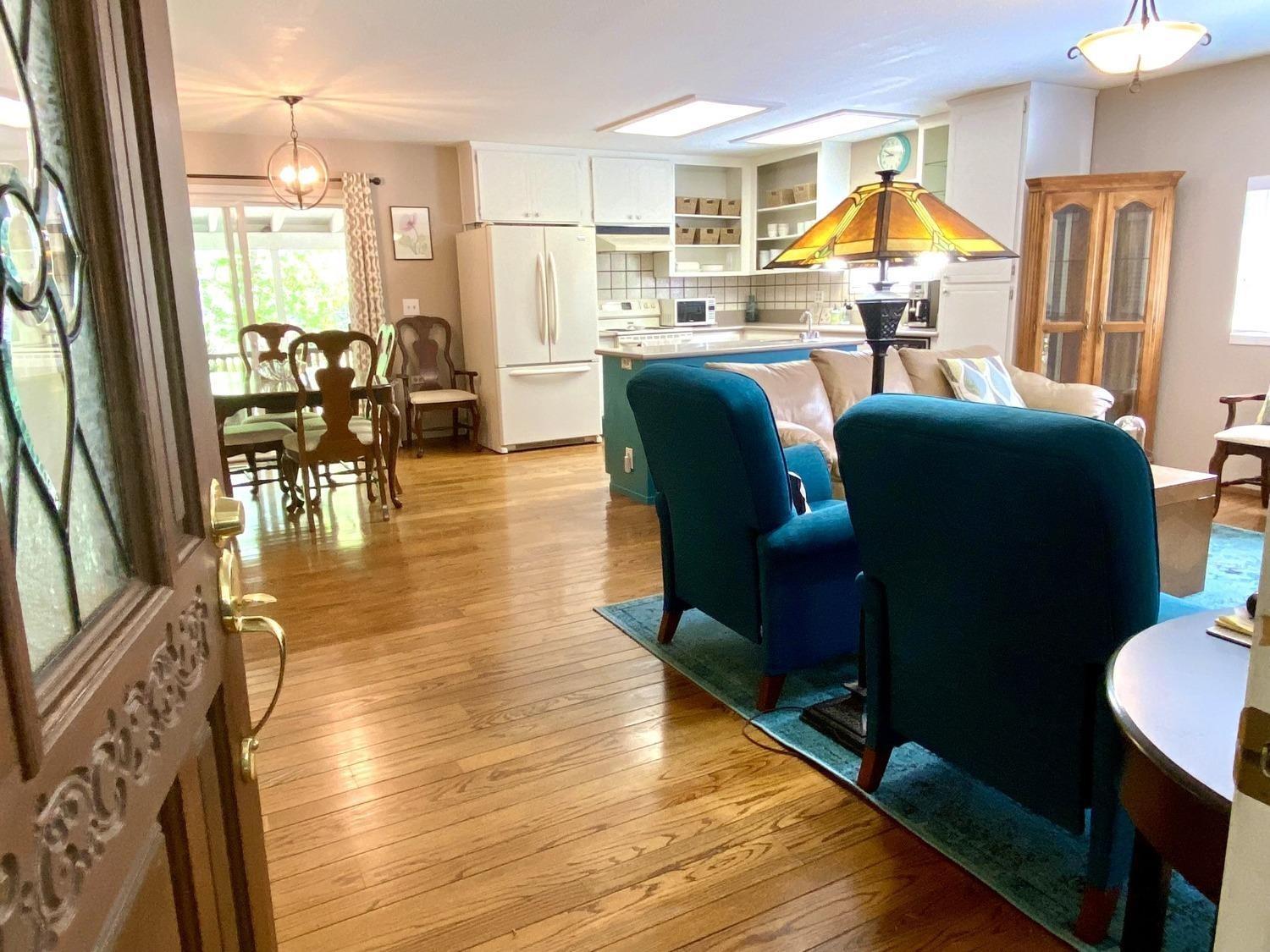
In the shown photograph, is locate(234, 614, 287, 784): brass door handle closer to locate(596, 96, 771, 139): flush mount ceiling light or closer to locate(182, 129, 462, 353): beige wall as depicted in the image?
locate(596, 96, 771, 139): flush mount ceiling light

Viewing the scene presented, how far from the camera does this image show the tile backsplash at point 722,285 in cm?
743

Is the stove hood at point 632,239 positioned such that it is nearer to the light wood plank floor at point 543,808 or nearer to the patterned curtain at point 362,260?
the patterned curtain at point 362,260

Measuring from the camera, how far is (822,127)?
6.19m

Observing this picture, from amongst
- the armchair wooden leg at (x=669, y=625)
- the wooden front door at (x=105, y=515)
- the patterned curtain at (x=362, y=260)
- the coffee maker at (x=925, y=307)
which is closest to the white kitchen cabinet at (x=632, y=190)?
the patterned curtain at (x=362, y=260)

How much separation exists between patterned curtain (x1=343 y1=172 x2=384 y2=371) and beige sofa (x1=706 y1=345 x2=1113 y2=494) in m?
3.58

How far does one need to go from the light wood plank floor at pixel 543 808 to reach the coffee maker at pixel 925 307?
156 inches

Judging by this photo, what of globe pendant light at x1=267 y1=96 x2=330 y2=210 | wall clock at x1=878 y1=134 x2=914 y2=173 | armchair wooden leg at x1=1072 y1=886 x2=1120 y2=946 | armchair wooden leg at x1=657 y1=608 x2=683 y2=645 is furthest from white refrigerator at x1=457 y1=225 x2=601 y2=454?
armchair wooden leg at x1=1072 y1=886 x2=1120 y2=946

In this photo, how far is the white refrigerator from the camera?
6.34 m

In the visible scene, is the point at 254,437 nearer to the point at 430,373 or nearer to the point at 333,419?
the point at 333,419

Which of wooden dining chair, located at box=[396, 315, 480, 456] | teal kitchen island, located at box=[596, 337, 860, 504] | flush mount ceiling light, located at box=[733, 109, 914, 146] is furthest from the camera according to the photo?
wooden dining chair, located at box=[396, 315, 480, 456]

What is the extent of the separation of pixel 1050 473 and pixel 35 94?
138 cm

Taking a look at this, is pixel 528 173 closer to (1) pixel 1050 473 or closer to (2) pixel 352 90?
(2) pixel 352 90

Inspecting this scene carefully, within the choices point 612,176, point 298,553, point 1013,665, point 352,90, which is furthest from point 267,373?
point 1013,665

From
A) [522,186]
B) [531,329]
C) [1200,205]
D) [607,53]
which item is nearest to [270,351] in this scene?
[531,329]
